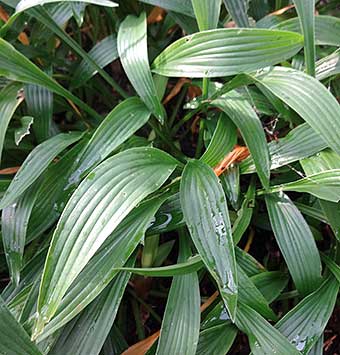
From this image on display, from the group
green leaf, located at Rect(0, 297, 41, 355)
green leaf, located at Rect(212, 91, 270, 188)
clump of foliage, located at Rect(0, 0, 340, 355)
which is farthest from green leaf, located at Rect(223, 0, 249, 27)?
green leaf, located at Rect(0, 297, 41, 355)

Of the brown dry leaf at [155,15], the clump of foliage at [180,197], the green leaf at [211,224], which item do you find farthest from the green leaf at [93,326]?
the brown dry leaf at [155,15]

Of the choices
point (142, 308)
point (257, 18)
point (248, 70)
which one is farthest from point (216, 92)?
point (142, 308)

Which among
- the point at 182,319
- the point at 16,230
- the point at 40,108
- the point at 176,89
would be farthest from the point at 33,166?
the point at 176,89

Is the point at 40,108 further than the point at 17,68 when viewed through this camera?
Yes

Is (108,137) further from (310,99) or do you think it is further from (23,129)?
(310,99)

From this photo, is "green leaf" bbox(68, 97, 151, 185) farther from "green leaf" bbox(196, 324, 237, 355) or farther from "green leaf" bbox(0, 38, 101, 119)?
"green leaf" bbox(196, 324, 237, 355)
